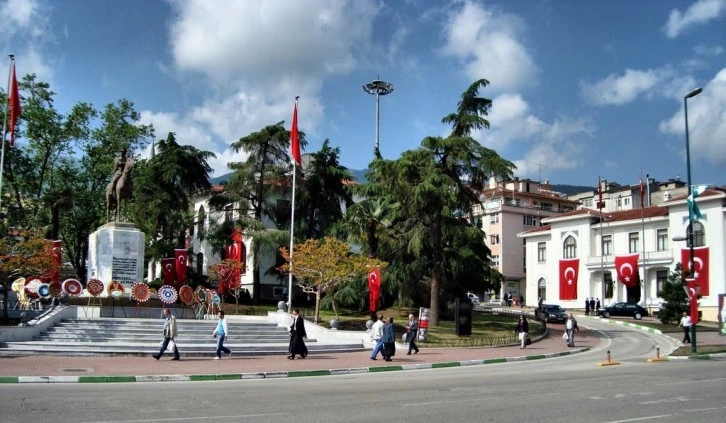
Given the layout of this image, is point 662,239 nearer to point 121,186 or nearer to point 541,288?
point 541,288

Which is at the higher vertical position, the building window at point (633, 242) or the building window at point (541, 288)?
the building window at point (633, 242)

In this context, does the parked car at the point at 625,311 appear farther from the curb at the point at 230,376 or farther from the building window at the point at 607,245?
the curb at the point at 230,376

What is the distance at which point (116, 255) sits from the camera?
31984 mm

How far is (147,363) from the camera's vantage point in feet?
67.1

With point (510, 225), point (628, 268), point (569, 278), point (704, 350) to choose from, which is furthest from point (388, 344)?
point (510, 225)

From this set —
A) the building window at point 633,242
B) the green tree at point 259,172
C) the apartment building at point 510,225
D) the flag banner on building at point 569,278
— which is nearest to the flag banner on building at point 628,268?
the building window at point 633,242

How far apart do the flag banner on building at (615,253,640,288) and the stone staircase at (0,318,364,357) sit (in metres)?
36.9

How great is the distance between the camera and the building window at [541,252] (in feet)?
234

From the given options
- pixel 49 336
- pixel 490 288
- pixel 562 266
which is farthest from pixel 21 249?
pixel 562 266

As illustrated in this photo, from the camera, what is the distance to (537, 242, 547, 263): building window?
71.4 meters

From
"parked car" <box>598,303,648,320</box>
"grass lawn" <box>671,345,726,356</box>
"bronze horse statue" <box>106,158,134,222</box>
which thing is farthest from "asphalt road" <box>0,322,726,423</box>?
"parked car" <box>598,303,648,320</box>

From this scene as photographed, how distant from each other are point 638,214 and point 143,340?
167 ft

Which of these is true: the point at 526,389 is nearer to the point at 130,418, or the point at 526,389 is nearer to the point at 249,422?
the point at 249,422

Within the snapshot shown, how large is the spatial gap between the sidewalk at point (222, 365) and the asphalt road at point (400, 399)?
3.67 feet
